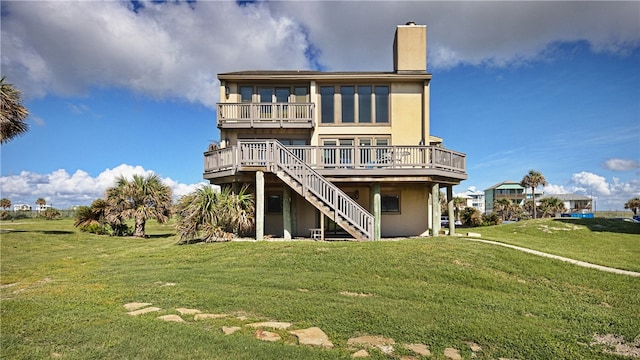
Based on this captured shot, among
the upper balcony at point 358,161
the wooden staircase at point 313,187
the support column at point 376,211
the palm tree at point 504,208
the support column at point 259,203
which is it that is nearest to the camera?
the wooden staircase at point 313,187

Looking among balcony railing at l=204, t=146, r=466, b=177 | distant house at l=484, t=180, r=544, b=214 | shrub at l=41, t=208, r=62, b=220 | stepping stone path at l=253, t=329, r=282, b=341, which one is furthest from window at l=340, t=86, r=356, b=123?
distant house at l=484, t=180, r=544, b=214

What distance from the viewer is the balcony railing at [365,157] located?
634 inches

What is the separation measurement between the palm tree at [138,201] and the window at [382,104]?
15.6 metres

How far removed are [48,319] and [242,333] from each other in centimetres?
359

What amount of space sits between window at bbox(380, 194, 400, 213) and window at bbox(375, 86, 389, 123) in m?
4.13

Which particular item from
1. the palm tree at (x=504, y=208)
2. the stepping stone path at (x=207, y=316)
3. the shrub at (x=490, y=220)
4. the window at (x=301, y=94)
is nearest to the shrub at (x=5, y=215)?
the window at (x=301, y=94)

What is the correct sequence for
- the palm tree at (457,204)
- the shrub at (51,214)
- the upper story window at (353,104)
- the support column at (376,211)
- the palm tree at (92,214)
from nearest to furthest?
1. the support column at (376,211)
2. the upper story window at (353,104)
3. the palm tree at (92,214)
4. the shrub at (51,214)
5. the palm tree at (457,204)

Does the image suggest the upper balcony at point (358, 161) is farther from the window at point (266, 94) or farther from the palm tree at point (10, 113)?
the palm tree at point (10, 113)

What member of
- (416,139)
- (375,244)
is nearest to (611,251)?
(416,139)

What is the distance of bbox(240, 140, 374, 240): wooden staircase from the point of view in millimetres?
14531

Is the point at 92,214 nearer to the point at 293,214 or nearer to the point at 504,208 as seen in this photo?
the point at 293,214

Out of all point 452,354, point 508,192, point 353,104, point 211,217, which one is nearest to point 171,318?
point 452,354

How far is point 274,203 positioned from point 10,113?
15930 millimetres

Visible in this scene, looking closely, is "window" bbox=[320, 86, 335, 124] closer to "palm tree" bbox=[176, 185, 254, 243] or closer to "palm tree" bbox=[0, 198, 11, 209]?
"palm tree" bbox=[176, 185, 254, 243]
